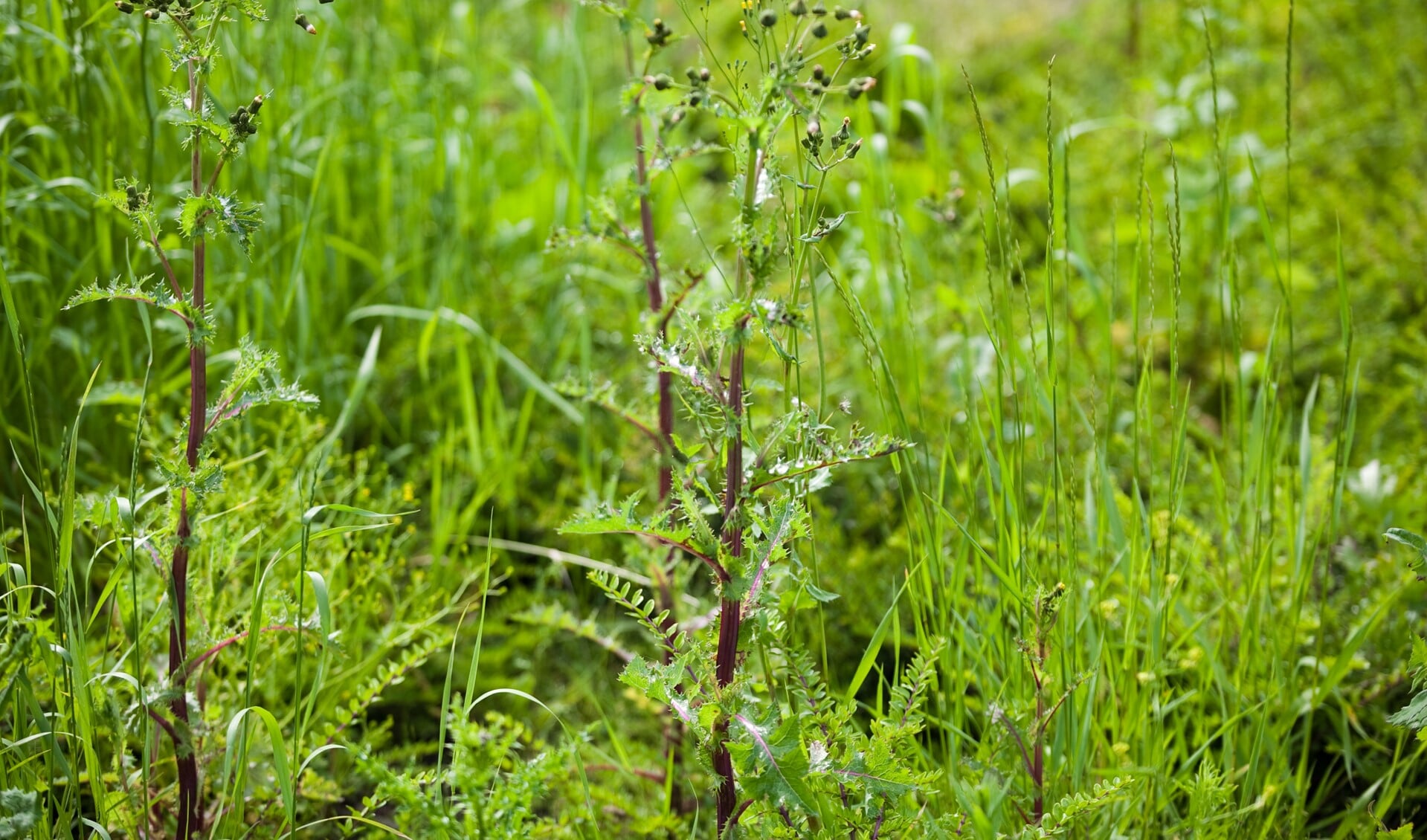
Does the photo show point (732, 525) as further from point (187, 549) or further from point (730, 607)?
point (187, 549)

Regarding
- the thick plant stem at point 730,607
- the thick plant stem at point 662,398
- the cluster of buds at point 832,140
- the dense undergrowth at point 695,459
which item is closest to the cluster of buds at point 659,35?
the dense undergrowth at point 695,459

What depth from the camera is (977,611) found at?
1.55 metres

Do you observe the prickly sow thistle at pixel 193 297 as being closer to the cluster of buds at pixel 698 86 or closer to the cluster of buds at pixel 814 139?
the cluster of buds at pixel 698 86

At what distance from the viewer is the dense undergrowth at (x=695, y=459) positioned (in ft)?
3.86

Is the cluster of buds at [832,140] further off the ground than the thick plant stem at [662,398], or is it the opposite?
the cluster of buds at [832,140]

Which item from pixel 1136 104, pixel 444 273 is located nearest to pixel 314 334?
pixel 444 273

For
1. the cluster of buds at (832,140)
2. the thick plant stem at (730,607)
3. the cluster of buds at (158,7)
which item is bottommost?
the thick plant stem at (730,607)

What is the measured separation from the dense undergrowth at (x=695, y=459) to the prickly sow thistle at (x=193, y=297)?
0.05 feet

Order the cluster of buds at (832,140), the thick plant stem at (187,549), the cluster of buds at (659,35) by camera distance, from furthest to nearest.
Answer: the cluster of buds at (659,35) → the thick plant stem at (187,549) → the cluster of buds at (832,140)

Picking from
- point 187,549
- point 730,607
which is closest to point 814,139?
point 730,607

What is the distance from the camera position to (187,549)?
1.19m

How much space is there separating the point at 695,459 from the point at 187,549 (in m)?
0.60

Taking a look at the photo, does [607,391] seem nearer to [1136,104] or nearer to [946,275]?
[946,275]

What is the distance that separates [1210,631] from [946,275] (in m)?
1.53
